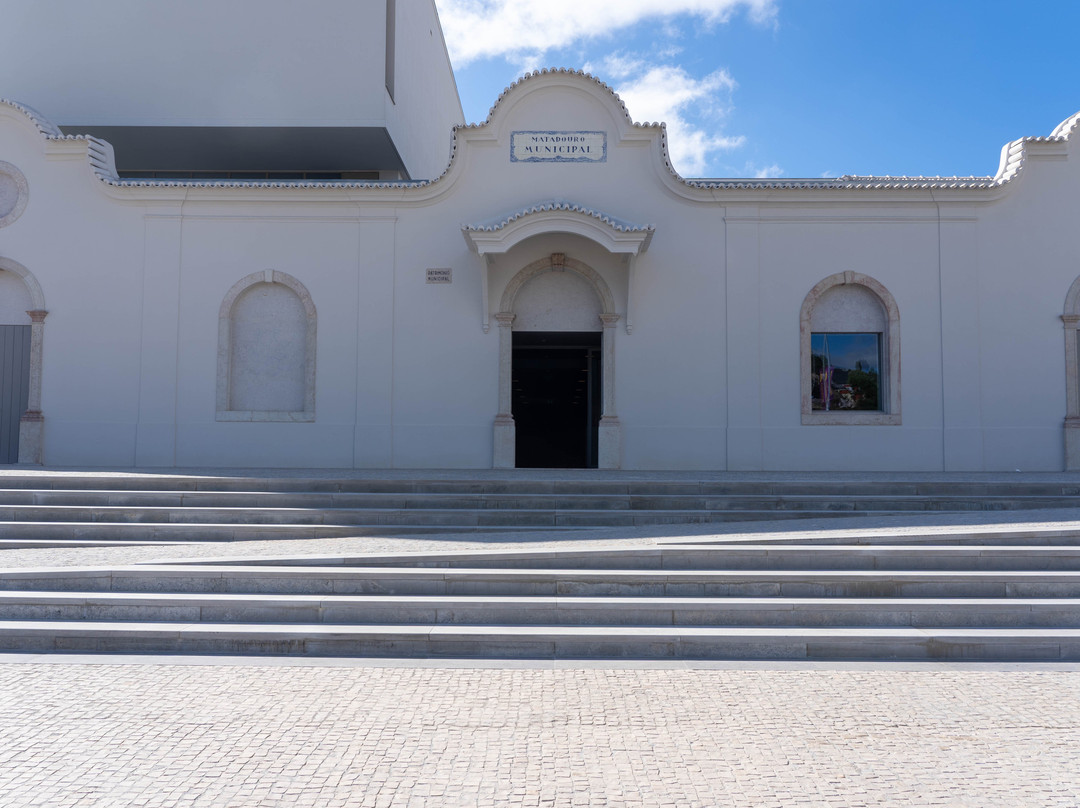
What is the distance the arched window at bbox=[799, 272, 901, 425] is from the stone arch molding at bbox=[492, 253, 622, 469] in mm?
3493

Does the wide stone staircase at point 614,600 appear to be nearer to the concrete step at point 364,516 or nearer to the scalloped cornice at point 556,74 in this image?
the concrete step at point 364,516

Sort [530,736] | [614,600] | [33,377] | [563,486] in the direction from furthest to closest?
[33,377] < [563,486] < [614,600] < [530,736]

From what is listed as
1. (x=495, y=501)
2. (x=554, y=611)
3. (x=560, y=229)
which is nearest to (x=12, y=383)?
(x=495, y=501)

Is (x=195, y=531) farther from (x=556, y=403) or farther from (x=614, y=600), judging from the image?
(x=556, y=403)

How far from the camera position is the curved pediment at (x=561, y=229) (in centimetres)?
1282

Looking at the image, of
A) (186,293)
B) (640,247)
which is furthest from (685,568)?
(186,293)

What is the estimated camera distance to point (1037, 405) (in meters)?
13.6

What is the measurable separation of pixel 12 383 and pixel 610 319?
11063 millimetres

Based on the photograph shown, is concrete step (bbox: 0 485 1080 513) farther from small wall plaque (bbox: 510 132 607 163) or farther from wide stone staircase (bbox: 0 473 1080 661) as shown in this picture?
small wall plaque (bbox: 510 132 607 163)

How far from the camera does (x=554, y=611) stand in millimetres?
6707

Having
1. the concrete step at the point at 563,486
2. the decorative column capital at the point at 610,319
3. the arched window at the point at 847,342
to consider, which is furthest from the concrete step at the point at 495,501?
the decorative column capital at the point at 610,319

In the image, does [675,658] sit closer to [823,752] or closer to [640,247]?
[823,752]

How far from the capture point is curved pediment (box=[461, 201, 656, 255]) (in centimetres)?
1282

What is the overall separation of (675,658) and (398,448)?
27.8 feet
